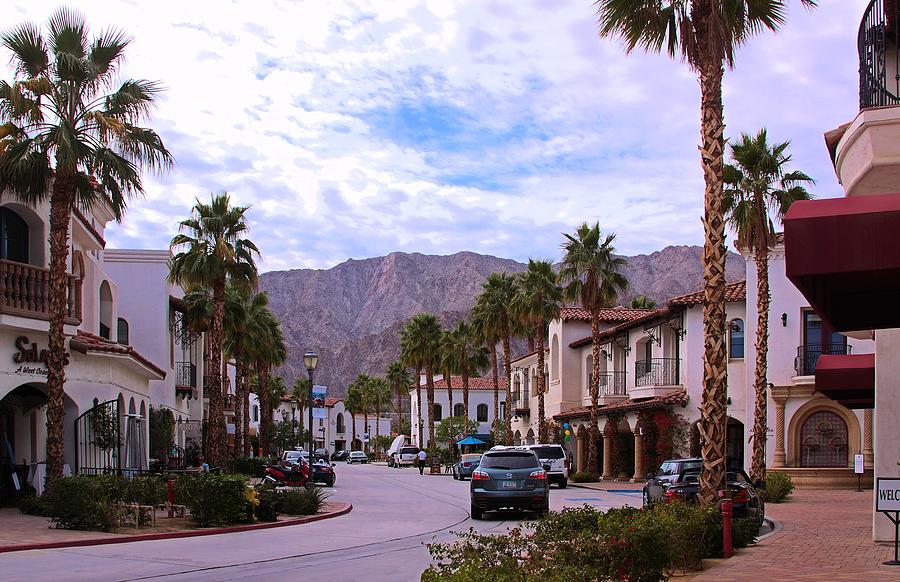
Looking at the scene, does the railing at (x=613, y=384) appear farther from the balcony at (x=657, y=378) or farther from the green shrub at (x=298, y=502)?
the green shrub at (x=298, y=502)

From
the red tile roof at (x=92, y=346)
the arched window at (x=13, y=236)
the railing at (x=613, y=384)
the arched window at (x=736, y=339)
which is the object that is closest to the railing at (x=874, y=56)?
the red tile roof at (x=92, y=346)

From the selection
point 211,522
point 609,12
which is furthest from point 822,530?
point 211,522

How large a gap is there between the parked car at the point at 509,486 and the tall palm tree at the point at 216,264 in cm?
1747

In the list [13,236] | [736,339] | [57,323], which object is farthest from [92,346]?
[736,339]

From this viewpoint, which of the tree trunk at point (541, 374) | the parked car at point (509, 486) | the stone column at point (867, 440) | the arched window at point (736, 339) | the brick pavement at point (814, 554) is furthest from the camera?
the tree trunk at point (541, 374)

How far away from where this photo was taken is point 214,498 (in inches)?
808

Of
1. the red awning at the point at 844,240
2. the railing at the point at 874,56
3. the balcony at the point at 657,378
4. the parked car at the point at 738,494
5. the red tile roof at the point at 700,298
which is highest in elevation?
the railing at the point at 874,56

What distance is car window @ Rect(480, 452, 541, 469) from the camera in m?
23.5

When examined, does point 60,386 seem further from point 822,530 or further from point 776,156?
point 776,156

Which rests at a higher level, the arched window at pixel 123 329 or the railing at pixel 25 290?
the railing at pixel 25 290

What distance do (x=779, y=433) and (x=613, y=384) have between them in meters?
15.5

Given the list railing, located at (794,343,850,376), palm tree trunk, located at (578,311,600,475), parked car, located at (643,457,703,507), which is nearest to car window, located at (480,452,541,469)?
parked car, located at (643,457,703,507)

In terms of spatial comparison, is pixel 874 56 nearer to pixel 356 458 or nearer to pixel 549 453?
pixel 549 453

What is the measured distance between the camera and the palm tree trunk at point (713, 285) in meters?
15.9
